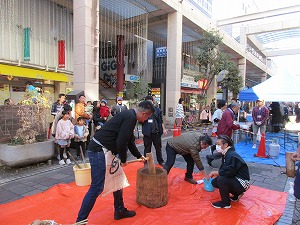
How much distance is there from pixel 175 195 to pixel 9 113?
14.4 ft

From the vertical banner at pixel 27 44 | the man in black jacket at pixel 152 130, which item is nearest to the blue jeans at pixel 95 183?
the man in black jacket at pixel 152 130

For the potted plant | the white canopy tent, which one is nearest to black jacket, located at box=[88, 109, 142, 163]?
the potted plant

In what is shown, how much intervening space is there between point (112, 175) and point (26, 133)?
3516 millimetres

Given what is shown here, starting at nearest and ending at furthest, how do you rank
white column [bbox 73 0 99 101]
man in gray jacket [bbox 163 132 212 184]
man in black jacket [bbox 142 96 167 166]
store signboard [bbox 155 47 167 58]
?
man in gray jacket [bbox 163 132 212 184] → man in black jacket [bbox 142 96 167 166] → white column [bbox 73 0 99 101] → store signboard [bbox 155 47 167 58]

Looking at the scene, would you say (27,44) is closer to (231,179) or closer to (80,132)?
(80,132)

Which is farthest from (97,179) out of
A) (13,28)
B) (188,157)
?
(13,28)

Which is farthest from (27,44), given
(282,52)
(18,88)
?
(282,52)

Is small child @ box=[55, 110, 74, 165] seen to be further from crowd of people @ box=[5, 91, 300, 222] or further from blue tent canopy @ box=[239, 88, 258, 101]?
blue tent canopy @ box=[239, 88, 258, 101]

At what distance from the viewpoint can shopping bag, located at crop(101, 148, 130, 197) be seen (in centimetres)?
295

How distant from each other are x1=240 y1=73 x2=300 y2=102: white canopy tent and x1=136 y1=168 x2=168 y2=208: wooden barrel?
571 cm

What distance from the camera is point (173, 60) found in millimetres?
13727

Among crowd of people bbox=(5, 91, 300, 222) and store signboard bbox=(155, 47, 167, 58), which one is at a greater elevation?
A: store signboard bbox=(155, 47, 167, 58)

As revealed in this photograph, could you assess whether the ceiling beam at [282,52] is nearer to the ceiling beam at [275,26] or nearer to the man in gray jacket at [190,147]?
the ceiling beam at [275,26]

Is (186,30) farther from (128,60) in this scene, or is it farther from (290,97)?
(290,97)
